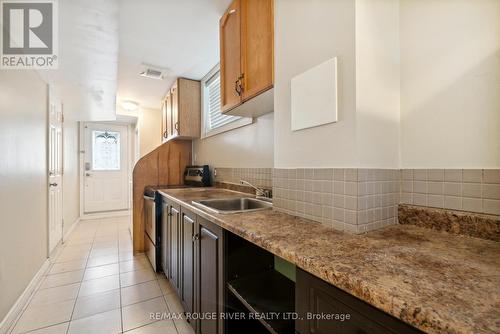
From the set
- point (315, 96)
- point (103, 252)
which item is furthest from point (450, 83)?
point (103, 252)

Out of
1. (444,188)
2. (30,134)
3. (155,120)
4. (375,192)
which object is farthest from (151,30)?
(155,120)

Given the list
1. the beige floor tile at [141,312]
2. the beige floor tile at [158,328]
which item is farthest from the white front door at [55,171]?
the beige floor tile at [158,328]

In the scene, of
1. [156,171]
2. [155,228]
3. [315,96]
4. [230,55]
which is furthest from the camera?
[156,171]

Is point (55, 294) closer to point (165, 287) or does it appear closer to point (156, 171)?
point (165, 287)

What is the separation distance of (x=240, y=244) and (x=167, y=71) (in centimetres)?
255

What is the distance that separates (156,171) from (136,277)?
1343 millimetres

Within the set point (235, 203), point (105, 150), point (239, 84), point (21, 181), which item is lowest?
point (235, 203)

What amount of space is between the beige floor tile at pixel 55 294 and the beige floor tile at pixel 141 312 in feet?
2.01

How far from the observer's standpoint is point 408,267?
558 mm

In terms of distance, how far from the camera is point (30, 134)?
83.1 inches

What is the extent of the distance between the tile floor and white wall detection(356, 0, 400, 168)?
1676mm

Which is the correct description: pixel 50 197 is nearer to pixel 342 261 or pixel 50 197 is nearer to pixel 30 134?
pixel 30 134

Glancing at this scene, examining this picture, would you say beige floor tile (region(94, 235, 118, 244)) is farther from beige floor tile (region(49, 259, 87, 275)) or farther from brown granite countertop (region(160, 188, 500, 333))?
brown granite countertop (region(160, 188, 500, 333))

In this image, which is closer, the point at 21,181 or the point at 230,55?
the point at 230,55
